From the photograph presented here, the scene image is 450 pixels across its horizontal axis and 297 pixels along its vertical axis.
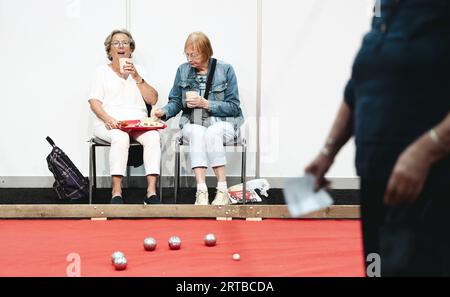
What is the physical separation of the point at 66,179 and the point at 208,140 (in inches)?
42.7

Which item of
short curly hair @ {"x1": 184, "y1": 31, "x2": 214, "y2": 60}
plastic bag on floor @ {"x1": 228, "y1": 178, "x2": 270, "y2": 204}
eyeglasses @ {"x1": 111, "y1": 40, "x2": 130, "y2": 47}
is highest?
eyeglasses @ {"x1": 111, "y1": 40, "x2": 130, "y2": 47}

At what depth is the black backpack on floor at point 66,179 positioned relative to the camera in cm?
416

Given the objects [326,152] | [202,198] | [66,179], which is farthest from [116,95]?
[326,152]

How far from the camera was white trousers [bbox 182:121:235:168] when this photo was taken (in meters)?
3.45

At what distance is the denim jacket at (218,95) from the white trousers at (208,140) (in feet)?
0.24

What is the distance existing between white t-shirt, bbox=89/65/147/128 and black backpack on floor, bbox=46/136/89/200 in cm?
30

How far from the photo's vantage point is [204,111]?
12.2 ft

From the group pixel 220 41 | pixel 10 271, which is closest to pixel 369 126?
pixel 10 271

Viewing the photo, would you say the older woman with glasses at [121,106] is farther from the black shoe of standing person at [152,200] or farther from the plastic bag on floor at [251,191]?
the plastic bag on floor at [251,191]

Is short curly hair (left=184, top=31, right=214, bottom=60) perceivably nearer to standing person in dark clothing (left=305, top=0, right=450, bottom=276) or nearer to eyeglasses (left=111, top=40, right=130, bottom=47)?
eyeglasses (left=111, top=40, right=130, bottom=47)

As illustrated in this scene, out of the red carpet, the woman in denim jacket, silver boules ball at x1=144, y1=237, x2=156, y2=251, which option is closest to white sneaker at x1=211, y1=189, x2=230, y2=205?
the woman in denim jacket

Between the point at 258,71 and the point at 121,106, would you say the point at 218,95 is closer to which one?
the point at 121,106

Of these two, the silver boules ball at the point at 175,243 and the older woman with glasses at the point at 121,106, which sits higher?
the older woman with glasses at the point at 121,106

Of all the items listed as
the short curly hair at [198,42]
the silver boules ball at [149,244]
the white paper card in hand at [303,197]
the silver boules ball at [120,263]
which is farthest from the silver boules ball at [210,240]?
the white paper card in hand at [303,197]
